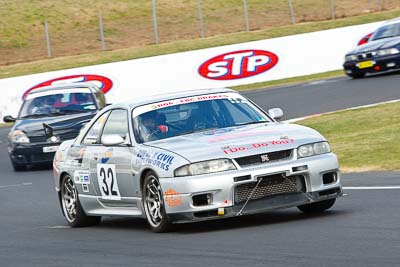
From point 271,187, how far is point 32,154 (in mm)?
10993

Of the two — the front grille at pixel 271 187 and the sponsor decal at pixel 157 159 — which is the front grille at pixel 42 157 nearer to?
the sponsor decal at pixel 157 159

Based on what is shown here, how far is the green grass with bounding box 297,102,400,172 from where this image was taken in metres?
15.2

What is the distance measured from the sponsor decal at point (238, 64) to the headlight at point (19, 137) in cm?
1531

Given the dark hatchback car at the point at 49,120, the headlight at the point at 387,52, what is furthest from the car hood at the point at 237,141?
the headlight at the point at 387,52

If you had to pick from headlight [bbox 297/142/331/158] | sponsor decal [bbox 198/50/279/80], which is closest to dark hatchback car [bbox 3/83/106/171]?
headlight [bbox 297/142/331/158]

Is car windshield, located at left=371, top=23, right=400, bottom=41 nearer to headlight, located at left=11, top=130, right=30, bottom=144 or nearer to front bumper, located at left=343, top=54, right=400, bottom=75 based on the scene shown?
front bumper, located at left=343, top=54, right=400, bottom=75

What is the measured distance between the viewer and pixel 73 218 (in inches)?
473

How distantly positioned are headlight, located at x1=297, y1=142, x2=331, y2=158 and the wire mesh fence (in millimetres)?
33817

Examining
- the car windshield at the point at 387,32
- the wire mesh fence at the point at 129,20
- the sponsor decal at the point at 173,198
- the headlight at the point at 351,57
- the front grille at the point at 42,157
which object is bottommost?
the front grille at the point at 42,157

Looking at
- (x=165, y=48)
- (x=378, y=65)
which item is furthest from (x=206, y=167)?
(x=165, y=48)

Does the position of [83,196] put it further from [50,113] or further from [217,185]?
[50,113]

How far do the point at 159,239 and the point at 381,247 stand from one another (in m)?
2.41

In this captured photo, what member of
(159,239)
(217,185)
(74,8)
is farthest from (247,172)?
(74,8)

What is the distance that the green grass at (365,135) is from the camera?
15164 millimetres
